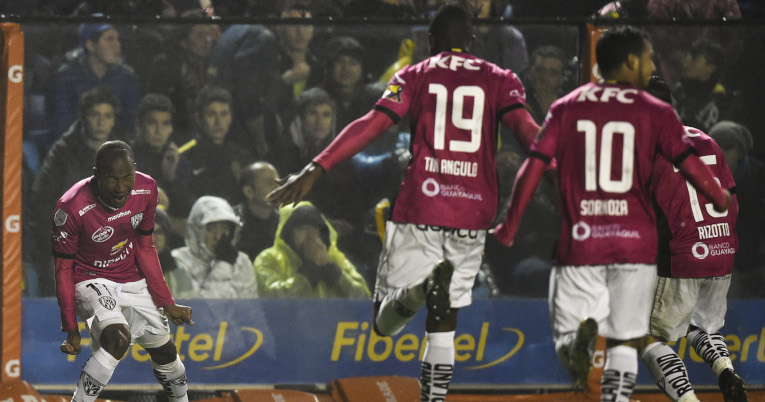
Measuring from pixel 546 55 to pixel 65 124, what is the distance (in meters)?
3.20

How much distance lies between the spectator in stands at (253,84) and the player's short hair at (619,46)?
9.39ft

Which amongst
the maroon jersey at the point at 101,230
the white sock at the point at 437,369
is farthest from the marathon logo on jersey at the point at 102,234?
the white sock at the point at 437,369

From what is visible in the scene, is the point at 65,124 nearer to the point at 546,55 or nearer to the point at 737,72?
the point at 546,55

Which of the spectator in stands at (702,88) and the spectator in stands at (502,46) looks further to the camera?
the spectator in stands at (702,88)

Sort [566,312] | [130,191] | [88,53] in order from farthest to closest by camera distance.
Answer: [88,53]
[130,191]
[566,312]

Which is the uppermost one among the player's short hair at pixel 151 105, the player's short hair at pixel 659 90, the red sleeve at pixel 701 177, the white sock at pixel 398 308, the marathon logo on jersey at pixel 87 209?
the player's short hair at pixel 659 90

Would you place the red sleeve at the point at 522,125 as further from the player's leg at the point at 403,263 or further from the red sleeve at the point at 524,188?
the player's leg at the point at 403,263

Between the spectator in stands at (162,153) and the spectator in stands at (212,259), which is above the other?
the spectator in stands at (162,153)

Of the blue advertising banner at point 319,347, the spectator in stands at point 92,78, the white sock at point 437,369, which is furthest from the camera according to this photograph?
the blue advertising banner at point 319,347

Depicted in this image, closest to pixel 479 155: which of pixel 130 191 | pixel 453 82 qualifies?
pixel 453 82

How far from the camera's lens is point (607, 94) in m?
4.71

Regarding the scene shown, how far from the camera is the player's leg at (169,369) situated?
605 cm

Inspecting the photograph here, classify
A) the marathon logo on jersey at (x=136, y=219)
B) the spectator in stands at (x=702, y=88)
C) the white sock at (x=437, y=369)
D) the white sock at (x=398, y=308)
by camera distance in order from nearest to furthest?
the white sock at (x=398, y=308)
the white sock at (x=437, y=369)
the marathon logo on jersey at (x=136, y=219)
the spectator in stands at (x=702, y=88)

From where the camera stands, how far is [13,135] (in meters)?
7.02
